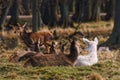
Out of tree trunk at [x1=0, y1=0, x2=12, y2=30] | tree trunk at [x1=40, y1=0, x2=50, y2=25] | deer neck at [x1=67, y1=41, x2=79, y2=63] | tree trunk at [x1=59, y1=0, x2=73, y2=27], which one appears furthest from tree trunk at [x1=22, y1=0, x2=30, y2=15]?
deer neck at [x1=67, y1=41, x2=79, y2=63]

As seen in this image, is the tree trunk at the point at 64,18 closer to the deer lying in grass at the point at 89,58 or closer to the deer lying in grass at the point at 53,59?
the deer lying in grass at the point at 89,58

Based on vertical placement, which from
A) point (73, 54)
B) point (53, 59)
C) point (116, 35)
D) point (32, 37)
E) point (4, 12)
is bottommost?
point (4, 12)

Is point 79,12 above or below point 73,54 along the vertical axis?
below

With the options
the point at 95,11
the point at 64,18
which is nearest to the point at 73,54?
the point at 64,18

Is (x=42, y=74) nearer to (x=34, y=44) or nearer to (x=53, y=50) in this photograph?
(x=53, y=50)

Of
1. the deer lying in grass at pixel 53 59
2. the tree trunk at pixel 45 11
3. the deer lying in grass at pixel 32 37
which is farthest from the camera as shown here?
the tree trunk at pixel 45 11

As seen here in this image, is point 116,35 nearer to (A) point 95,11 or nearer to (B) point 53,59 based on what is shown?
(B) point 53,59

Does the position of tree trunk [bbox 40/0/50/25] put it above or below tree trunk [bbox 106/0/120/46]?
below

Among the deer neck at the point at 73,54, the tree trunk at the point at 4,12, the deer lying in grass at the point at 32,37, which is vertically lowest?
the tree trunk at the point at 4,12

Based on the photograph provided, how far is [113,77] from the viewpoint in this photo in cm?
1120

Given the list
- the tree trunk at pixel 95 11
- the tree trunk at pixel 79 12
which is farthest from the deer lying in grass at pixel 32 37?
the tree trunk at pixel 95 11

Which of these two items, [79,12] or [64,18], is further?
[79,12]

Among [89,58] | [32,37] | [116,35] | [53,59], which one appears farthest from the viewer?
[116,35]

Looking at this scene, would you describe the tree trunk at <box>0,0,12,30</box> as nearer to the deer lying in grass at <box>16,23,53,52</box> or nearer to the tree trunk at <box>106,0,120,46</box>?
the tree trunk at <box>106,0,120,46</box>
